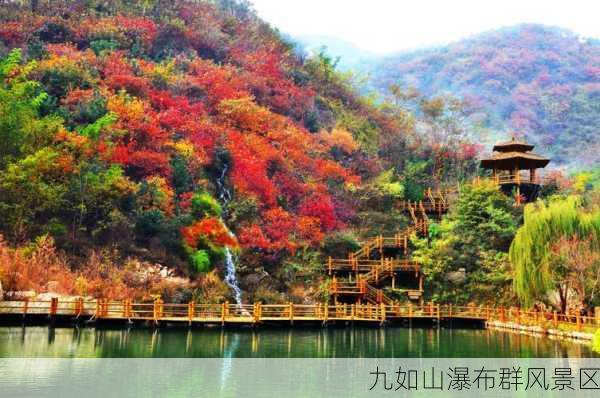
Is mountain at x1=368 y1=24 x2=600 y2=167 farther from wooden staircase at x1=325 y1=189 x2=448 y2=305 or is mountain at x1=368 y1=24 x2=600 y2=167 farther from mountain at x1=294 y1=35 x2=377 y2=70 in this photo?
wooden staircase at x1=325 y1=189 x2=448 y2=305

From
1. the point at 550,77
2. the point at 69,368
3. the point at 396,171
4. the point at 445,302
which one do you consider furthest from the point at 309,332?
the point at 550,77

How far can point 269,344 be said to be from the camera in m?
19.2

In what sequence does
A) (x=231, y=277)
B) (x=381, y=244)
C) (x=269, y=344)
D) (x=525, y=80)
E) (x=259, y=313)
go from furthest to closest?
(x=525, y=80), (x=381, y=244), (x=231, y=277), (x=259, y=313), (x=269, y=344)

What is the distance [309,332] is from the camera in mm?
23203

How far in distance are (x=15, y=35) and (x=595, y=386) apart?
36.2 meters

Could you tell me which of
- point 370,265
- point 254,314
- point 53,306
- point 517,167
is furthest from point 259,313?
point 517,167

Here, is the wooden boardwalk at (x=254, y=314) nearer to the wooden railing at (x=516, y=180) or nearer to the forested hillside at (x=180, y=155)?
the forested hillside at (x=180, y=155)

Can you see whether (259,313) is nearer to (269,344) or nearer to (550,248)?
(269,344)

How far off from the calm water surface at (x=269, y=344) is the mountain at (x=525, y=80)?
50.5 m

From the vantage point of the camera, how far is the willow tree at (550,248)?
23453mm

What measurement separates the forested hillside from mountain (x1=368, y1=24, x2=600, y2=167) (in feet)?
92.5

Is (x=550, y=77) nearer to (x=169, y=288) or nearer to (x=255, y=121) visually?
(x=255, y=121)

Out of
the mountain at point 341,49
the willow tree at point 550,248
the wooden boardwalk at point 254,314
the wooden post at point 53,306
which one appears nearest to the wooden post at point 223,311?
the wooden boardwalk at point 254,314

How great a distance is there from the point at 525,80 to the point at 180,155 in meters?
68.2
